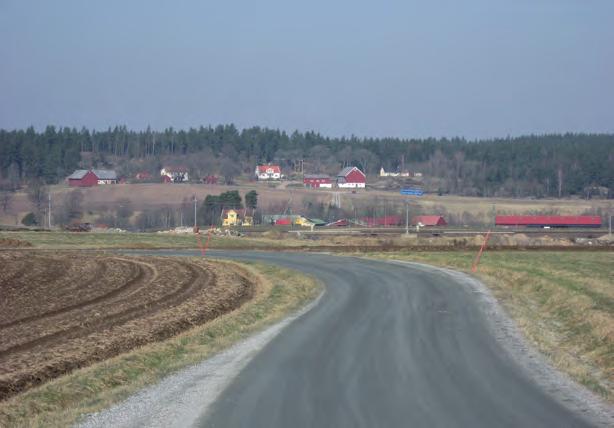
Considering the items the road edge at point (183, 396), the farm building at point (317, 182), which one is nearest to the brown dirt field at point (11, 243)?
the road edge at point (183, 396)

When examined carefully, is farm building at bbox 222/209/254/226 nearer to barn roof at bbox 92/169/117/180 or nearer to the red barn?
the red barn

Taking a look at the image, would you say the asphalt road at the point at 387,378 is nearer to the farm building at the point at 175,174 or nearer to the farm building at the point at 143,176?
the farm building at the point at 175,174

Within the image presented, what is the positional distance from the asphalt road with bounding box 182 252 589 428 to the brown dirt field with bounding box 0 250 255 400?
3.36m

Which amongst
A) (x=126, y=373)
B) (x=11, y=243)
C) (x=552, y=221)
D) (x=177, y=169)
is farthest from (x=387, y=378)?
(x=177, y=169)

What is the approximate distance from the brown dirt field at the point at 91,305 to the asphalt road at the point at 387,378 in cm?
336

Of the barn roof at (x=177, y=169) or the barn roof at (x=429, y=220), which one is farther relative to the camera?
the barn roof at (x=177, y=169)

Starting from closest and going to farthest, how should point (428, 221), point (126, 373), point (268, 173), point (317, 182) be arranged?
point (126, 373) < point (428, 221) < point (317, 182) < point (268, 173)

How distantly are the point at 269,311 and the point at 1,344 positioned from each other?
8578 millimetres

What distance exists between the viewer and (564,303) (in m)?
24.2

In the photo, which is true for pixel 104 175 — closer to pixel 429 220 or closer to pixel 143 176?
pixel 143 176

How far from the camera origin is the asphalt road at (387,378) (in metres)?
10.8

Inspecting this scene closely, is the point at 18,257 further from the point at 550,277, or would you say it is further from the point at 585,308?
the point at 585,308

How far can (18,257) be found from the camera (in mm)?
42281

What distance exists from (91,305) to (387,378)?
13639 millimetres
